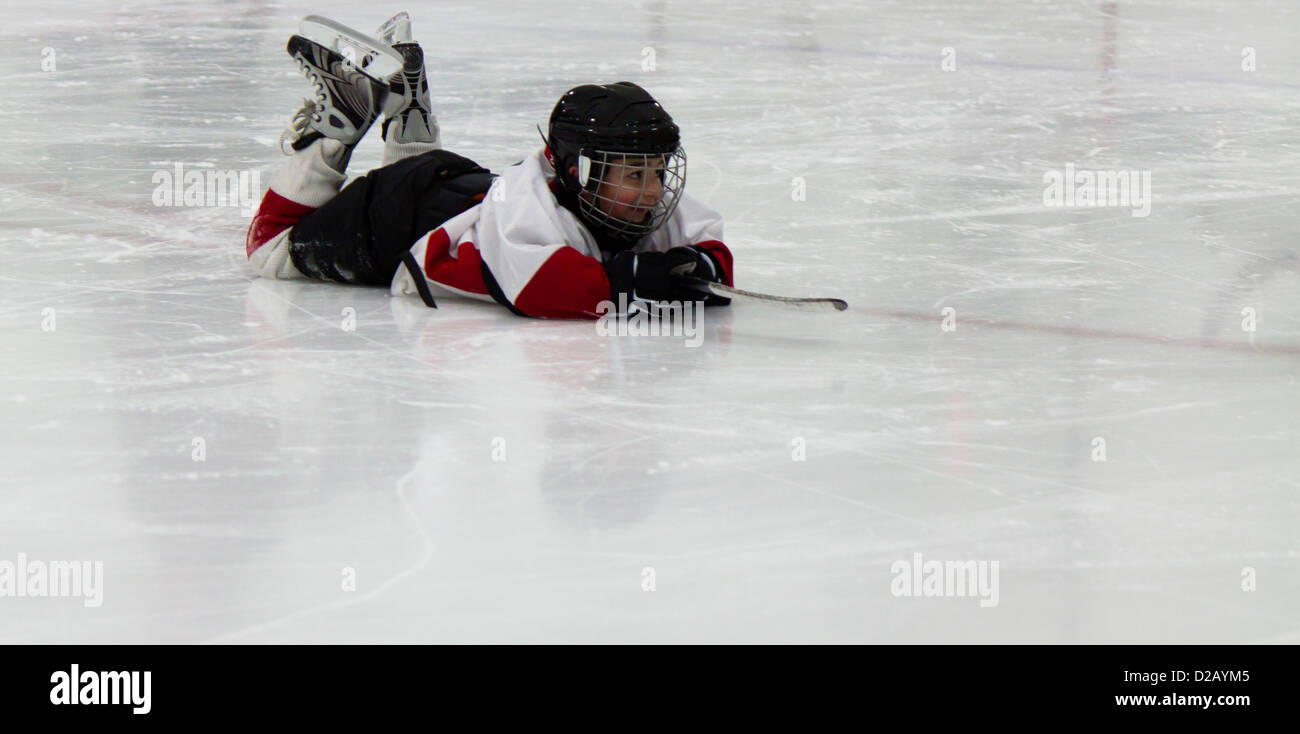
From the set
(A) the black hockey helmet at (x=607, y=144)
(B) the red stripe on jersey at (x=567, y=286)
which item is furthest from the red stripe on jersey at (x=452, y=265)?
(A) the black hockey helmet at (x=607, y=144)

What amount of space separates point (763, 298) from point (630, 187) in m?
0.32

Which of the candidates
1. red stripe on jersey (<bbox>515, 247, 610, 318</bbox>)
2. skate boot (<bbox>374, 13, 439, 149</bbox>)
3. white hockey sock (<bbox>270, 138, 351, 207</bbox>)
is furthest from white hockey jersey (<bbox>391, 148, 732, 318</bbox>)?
skate boot (<bbox>374, 13, 439, 149</bbox>)

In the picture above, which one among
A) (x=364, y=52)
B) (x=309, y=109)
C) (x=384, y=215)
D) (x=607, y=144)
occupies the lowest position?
(x=384, y=215)

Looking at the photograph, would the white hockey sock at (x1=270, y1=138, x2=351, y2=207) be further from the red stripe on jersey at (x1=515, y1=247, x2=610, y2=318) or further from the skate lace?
the red stripe on jersey at (x1=515, y1=247, x2=610, y2=318)

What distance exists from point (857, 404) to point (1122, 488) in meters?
0.49

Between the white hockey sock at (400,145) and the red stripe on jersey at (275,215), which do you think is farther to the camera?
the white hockey sock at (400,145)

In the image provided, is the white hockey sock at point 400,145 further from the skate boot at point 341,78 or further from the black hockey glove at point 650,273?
the black hockey glove at point 650,273

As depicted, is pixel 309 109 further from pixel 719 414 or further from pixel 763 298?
pixel 719 414

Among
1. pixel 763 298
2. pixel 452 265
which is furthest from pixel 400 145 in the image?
pixel 763 298

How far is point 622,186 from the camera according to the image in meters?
2.95

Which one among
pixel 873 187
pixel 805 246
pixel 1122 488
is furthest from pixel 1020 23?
pixel 1122 488

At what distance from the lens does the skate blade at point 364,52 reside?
10.8 ft

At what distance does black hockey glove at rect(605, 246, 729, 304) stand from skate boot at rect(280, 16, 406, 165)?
67cm

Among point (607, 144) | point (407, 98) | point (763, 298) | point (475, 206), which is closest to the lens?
point (607, 144)
